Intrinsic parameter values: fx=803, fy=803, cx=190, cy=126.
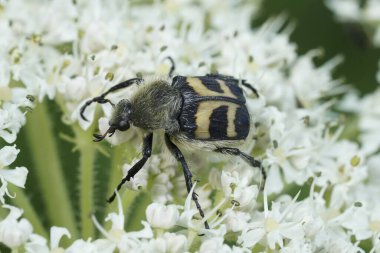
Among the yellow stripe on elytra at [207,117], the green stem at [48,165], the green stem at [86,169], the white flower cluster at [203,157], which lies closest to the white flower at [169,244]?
the white flower cluster at [203,157]

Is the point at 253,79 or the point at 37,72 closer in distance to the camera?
the point at 37,72

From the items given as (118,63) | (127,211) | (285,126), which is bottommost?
(127,211)

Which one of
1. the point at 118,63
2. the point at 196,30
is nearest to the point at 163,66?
the point at 118,63

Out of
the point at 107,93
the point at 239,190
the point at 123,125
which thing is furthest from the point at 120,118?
the point at 239,190

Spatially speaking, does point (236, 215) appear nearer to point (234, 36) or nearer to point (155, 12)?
point (234, 36)

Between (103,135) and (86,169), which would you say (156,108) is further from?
(86,169)

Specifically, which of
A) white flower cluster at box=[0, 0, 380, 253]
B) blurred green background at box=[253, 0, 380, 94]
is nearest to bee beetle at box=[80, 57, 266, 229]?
Answer: white flower cluster at box=[0, 0, 380, 253]

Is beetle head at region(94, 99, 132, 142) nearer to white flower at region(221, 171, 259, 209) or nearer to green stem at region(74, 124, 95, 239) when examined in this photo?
green stem at region(74, 124, 95, 239)

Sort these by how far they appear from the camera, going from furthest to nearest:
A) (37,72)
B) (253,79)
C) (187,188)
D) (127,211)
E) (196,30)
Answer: (196,30)
(253,79)
(37,72)
(127,211)
(187,188)
